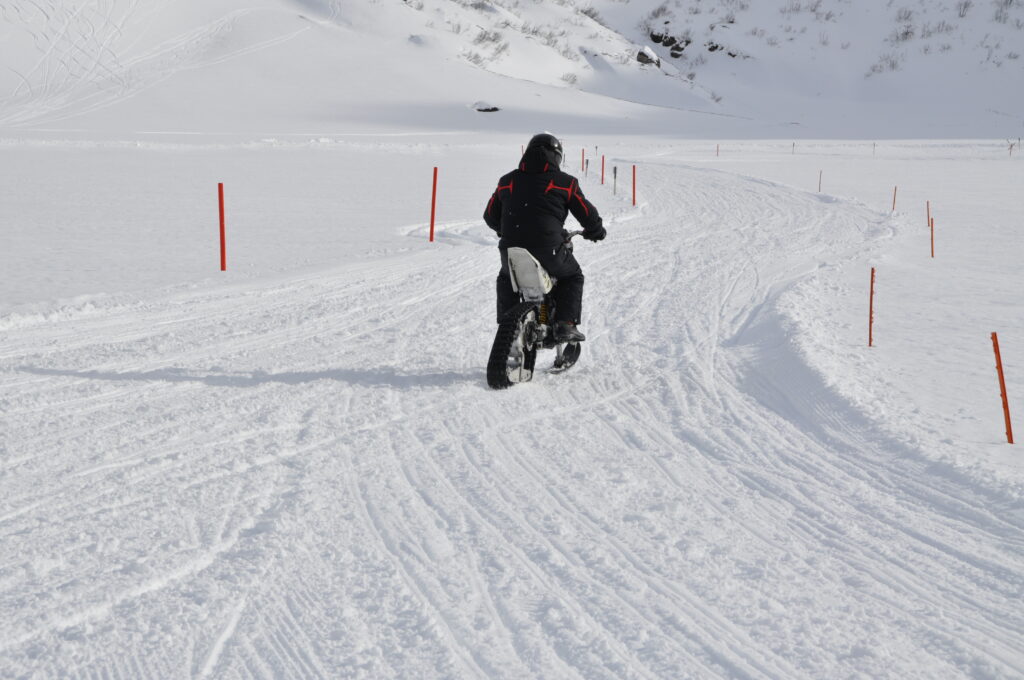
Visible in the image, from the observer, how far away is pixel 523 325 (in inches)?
282

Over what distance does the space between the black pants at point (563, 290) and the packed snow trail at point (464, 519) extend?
0.52 m

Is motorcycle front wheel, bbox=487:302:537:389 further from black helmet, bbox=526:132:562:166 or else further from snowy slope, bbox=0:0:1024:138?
snowy slope, bbox=0:0:1024:138

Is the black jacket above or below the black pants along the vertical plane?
above

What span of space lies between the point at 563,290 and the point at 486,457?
218 centimetres

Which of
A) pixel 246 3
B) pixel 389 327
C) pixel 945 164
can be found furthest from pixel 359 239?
pixel 246 3

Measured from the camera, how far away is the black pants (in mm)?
7352

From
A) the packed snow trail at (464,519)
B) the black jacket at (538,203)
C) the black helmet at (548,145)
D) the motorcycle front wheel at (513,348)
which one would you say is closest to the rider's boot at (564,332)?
the motorcycle front wheel at (513,348)

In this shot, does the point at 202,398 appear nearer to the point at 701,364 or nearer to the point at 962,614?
the point at 701,364

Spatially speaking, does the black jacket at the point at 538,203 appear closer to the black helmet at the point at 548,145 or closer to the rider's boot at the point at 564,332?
the black helmet at the point at 548,145

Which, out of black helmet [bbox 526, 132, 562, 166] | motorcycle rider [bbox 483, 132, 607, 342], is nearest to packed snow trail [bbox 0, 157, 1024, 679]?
motorcycle rider [bbox 483, 132, 607, 342]

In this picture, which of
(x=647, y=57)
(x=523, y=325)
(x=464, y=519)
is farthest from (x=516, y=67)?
(x=464, y=519)

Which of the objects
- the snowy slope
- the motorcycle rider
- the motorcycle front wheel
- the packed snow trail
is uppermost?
the snowy slope

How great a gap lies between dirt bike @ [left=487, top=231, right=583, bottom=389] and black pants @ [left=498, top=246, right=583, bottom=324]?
2.0 inches

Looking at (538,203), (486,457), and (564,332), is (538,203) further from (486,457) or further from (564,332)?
(486,457)
